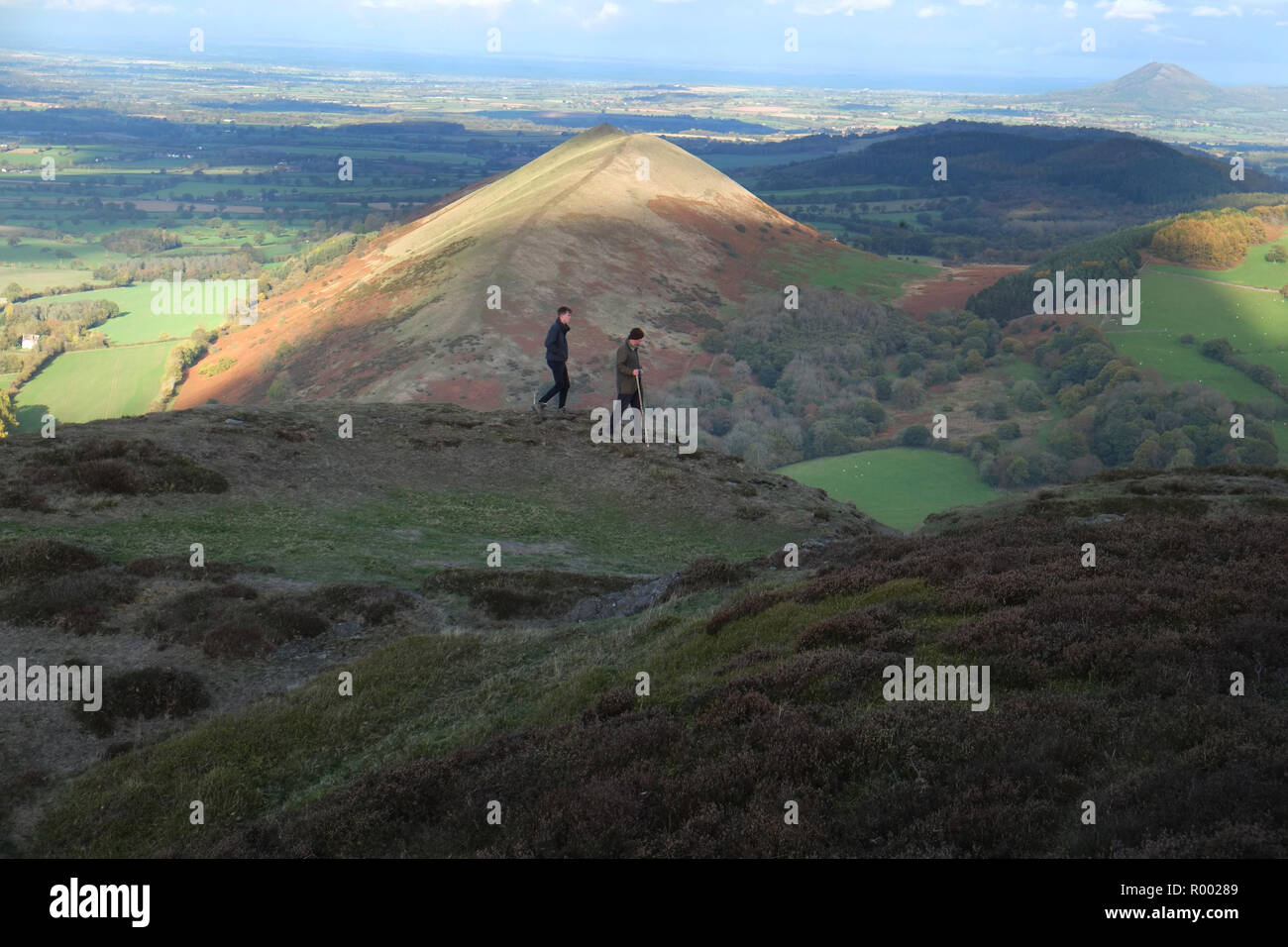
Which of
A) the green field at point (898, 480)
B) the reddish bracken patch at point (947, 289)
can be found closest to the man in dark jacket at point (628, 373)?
the green field at point (898, 480)

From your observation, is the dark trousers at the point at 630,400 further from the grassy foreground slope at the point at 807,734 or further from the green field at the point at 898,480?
the green field at the point at 898,480

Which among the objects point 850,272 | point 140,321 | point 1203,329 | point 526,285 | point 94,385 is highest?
point 850,272

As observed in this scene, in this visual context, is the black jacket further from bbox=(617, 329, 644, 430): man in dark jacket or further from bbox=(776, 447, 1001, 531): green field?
bbox=(776, 447, 1001, 531): green field

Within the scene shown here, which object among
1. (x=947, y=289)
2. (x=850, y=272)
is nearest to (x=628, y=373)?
(x=850, y=272)

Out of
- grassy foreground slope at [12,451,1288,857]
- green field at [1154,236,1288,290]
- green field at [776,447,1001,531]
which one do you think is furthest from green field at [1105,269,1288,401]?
grassy foreground slope at [12,451,1288,857]

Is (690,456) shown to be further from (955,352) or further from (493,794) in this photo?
(955,352)

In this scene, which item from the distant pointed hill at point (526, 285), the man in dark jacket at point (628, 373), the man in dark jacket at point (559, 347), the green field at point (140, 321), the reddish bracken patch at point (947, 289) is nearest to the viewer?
the man in dark jacket at point (559, 347)

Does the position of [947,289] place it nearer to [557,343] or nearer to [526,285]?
[526,285]
